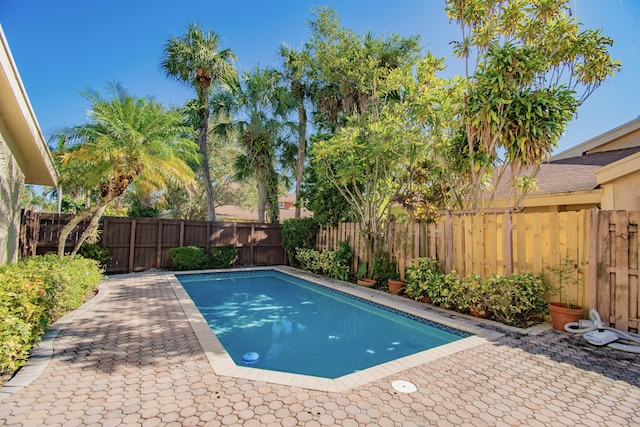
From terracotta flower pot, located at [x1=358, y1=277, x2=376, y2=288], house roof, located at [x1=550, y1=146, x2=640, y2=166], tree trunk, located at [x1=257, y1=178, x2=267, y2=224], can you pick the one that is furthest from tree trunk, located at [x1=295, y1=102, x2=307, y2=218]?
house roof, located at [x1=550, y1=146, x2=640, y2=166]

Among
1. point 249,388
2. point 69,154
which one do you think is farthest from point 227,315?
point 69,154

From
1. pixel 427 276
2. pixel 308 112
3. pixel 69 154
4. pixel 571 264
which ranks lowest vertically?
pixel 427 276

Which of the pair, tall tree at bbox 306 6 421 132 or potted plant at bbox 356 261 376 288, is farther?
tall tree at bbox 306 6 421 132

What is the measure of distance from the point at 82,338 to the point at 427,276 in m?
6.55

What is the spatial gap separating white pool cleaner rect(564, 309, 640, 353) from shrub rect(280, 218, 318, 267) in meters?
9.46

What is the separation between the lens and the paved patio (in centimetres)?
271

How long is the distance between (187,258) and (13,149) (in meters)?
6.88

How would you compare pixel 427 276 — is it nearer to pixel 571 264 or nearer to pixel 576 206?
pixel 571 264

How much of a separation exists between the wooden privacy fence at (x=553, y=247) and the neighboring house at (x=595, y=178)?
0.99 meters

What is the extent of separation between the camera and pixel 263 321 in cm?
668

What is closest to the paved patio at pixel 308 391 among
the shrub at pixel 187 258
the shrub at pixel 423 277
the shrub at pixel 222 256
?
the shrub at pixel 423 277

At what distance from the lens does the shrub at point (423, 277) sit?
711 centimetres

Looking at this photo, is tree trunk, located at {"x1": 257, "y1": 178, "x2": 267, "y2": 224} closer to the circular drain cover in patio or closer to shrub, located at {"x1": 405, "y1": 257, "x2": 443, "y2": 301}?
shrub, located at {"x1": 405, "y1": 257, "x2": 443, "y2": 301}

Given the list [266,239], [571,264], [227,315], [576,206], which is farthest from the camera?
[266,239]
